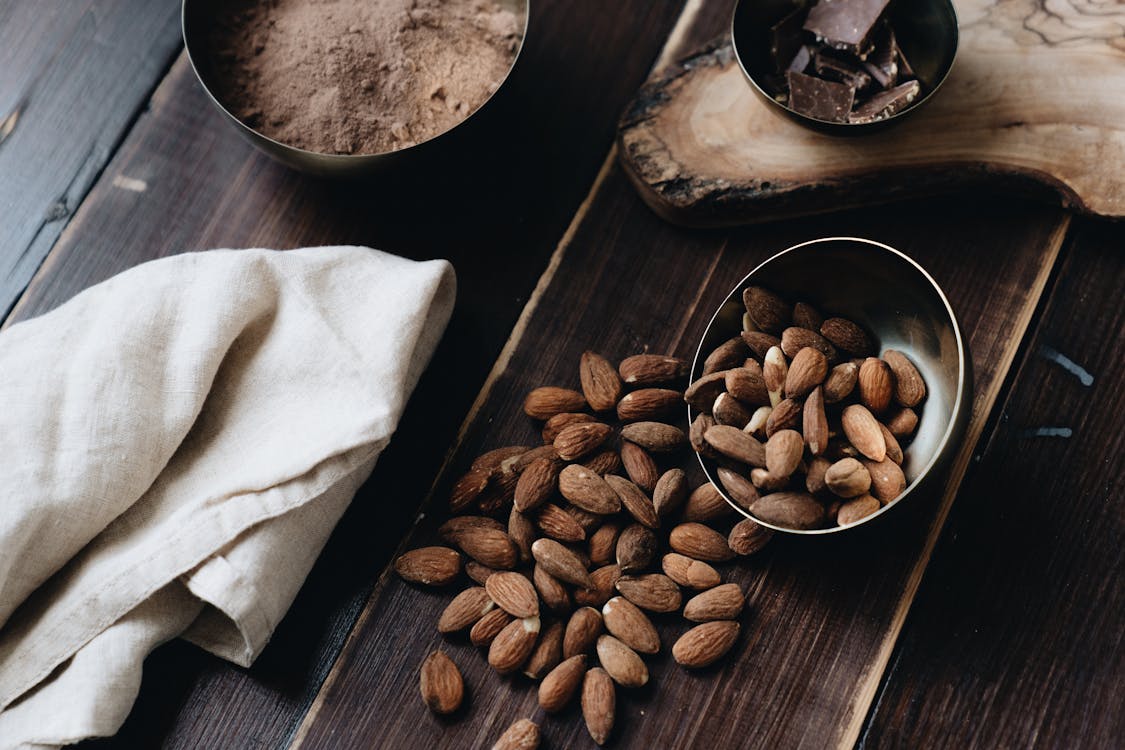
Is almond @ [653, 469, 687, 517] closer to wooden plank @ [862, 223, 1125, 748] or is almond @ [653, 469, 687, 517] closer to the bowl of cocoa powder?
wooden plank @ [862, 223, 1125, 748]

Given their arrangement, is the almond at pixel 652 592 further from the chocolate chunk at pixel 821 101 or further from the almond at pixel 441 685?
the chocolate chunk at pixel 821 101

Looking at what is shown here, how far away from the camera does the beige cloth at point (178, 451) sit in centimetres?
106

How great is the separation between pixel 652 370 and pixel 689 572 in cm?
23

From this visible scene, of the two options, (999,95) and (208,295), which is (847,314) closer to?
(999,95)

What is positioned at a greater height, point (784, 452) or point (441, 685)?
point (784, 452)

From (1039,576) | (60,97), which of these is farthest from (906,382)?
(60,97)

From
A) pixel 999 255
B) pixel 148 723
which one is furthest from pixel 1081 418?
pixel 148 723

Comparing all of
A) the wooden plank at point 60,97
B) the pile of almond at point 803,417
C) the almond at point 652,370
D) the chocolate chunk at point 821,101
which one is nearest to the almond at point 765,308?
the pile of almond at point 803,417

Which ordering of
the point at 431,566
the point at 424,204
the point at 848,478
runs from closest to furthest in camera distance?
the point at 848,478 → the point at 431,566 → the point at 424,204

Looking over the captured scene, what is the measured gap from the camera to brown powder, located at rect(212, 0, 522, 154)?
1.15 metres

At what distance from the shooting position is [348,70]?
3.79ft

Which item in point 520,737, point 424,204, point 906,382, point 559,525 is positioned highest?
point 424,204

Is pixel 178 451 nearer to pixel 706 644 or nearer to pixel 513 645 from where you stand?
pixel 513 645

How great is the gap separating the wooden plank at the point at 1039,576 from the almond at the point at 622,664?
10.0 inches
